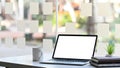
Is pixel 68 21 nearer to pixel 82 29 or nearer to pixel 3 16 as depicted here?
pixel 82 29

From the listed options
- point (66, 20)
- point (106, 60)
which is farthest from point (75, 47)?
point (66, 20)

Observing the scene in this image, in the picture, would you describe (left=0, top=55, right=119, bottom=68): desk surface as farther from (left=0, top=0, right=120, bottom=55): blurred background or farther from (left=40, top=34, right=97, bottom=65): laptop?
(left=0, top=0, right=120, bottom=55): blurred background

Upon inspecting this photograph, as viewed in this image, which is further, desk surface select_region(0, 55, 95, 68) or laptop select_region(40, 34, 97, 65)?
laptop select_region(40, 34, 97, 65)

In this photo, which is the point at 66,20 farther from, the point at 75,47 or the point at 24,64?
the point at 24,64

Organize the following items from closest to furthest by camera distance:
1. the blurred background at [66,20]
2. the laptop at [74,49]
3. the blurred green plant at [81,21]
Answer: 1. the laptop at [74,49]
2. the blurred background at [66,20]
3. the blurred green plant at [81,21]

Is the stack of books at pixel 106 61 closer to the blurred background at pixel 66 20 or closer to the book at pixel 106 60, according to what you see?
the book at pixel 106 60

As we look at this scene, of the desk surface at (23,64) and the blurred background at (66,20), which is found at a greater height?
the blurred background at (66,20)

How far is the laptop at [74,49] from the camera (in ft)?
7.65

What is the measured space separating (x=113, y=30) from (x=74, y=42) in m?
0.53

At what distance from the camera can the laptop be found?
7.65 feet

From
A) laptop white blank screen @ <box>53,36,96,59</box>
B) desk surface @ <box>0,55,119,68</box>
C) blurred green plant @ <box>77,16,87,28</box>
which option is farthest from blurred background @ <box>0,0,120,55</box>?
desk surface @ <box>0,55,119,68</box>

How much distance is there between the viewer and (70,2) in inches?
117

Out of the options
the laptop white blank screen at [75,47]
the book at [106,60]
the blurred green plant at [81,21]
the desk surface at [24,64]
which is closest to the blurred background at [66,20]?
the blurred green plant at [81,21]

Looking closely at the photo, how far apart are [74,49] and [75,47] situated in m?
0.02
